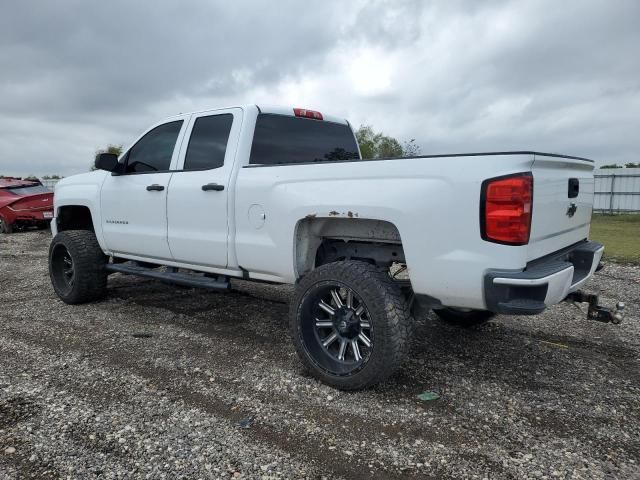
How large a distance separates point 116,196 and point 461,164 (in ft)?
12.5

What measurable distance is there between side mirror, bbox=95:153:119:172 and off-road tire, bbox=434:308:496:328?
362cm

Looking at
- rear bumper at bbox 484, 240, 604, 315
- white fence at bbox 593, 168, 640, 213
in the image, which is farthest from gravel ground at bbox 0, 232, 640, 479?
white fence at bbox 593, 168, 640, 213

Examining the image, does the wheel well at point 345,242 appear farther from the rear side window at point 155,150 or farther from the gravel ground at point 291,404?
the rear side window at point 155,150

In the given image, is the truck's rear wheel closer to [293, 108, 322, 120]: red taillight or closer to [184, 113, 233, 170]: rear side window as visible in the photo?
[184, 113, 233, 170]: rear side window

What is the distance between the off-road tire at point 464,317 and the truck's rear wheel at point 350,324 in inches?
58.7

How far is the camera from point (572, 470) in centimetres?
251

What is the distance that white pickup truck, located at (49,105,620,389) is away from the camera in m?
2.82

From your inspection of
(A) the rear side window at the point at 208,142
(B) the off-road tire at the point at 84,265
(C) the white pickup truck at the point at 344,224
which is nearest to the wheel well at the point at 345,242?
(C) the white pickup truck at the point at 344,224

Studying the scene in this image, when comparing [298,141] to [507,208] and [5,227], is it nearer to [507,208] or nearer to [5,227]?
[507,208]

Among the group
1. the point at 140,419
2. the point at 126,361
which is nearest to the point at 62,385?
the point at 126,361

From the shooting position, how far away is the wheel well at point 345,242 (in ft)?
11.5

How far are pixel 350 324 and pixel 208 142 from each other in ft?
7.23

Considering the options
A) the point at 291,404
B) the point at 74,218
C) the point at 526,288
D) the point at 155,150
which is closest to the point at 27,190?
the point at 74,218

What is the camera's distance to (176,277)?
186 inches
